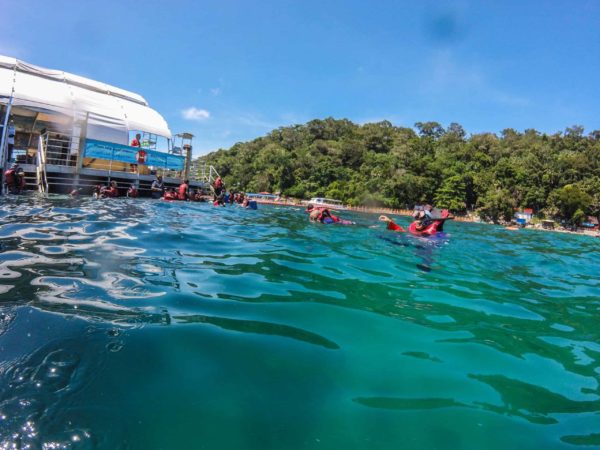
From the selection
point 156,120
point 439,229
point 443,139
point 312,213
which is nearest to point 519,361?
point 439,229

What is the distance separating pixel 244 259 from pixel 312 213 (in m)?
7.22

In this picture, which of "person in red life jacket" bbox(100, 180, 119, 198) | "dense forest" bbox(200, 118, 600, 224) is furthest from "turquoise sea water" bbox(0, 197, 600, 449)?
"dense forest" bbox(200, 118, 600, 224)

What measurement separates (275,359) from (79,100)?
60.9 ft

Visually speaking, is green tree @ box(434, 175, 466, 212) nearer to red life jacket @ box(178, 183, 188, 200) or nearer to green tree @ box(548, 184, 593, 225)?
green tree @ box(548, 184, 593, 225)

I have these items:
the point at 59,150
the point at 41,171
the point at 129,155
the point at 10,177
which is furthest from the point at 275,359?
the point at 59,150

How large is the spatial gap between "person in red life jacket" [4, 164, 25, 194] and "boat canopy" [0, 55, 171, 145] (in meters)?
3.59

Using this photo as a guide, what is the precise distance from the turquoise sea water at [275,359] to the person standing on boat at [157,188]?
12.4m

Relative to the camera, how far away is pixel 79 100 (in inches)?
632

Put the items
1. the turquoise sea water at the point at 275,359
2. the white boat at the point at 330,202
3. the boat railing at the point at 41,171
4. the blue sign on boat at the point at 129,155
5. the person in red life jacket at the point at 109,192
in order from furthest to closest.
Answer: the white boat at the point at 330,202
the blue sign on boat at the point at 129,155
the person in red life jacket at the point at 109,192
the boat railing at the point at 41,171
the turquoise sea water at the point at 275,359

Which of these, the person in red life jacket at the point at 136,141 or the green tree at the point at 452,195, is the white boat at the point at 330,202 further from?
the person in red life jacket at the point at 136,141

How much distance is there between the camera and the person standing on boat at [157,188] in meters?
16.0

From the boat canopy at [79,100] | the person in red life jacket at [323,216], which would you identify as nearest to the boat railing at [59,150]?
the boat canopy at [79,100]

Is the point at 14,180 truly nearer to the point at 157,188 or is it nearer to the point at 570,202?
the point at 157,188

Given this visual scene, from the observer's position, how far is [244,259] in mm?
4699
